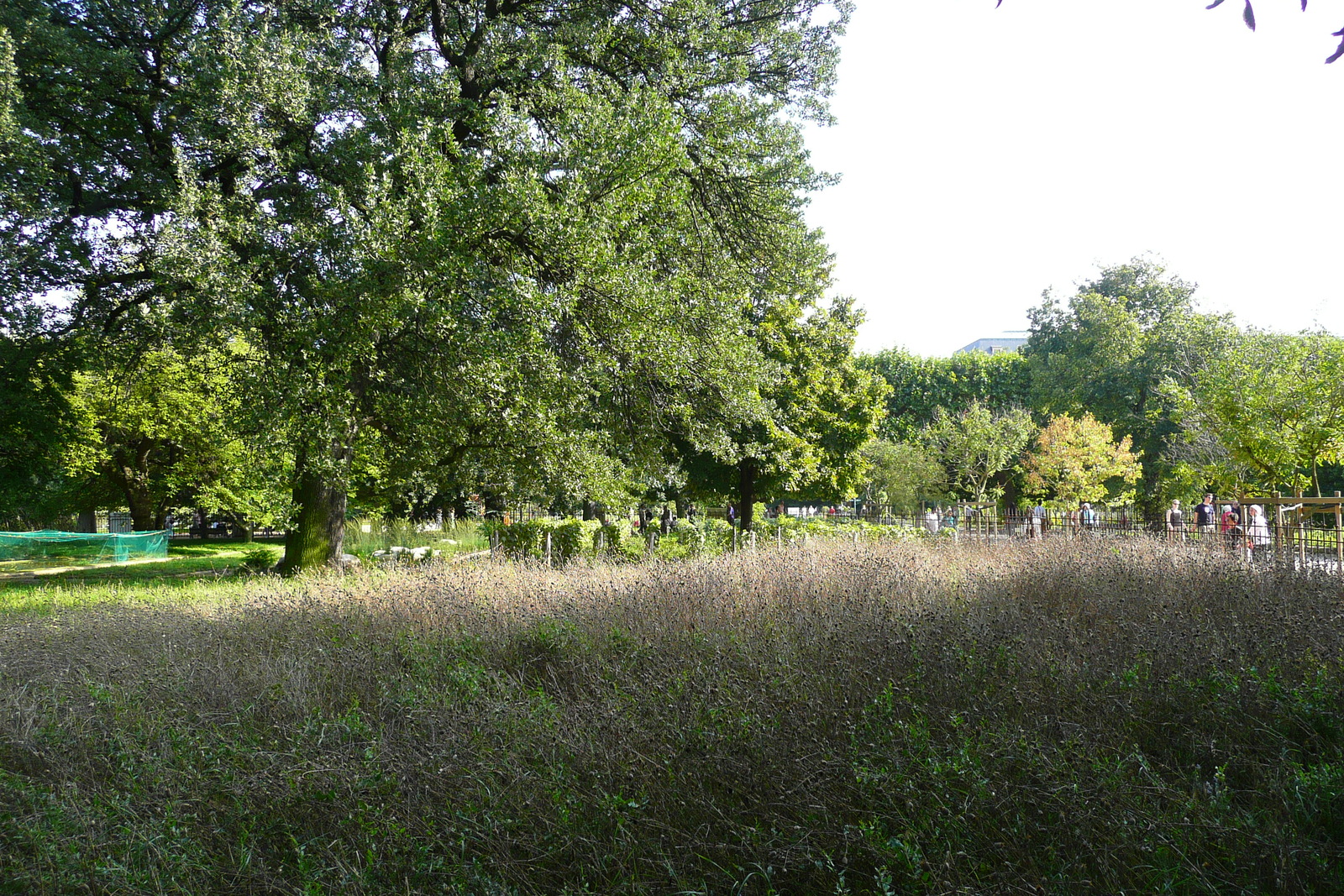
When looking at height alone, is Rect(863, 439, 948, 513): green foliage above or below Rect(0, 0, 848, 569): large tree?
below

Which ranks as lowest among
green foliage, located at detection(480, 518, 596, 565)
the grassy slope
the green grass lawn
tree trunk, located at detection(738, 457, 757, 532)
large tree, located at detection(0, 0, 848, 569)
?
the green grass lawn

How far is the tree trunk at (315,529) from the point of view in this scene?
42.2ft

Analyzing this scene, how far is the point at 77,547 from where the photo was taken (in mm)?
21969

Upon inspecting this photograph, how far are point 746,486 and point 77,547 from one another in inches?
696

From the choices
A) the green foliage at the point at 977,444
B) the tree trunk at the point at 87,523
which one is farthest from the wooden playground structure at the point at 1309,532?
the tree trunk at the point at 87,523

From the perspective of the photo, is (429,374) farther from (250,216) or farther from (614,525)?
(614,525)

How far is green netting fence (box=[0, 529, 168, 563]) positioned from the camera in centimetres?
2166

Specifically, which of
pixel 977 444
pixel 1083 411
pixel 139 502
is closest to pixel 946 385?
pixel 1083 411

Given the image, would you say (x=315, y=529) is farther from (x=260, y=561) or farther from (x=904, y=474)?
(x=904, y=474)

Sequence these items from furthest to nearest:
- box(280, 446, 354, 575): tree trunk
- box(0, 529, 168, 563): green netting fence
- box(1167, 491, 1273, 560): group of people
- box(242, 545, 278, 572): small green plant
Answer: box(0, 529, 168, 563): green netting fence < box(242, 545, 278, 572): small green plant < box(280, 446, 354, 575): tree trunk < box(1167, 491, 1273, 560): group of people

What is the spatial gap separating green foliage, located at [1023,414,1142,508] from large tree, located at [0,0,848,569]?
2287 centimetres

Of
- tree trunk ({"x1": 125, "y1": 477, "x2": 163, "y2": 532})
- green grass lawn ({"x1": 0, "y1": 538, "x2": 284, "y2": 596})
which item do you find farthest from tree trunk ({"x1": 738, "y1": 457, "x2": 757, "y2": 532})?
tree trunk ({"x1": 125, "y1": 477, "x2": 163, "y2": 532})

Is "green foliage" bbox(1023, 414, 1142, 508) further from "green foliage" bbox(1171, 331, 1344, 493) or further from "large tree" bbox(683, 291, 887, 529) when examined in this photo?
"large tree" bbox(683, 291, 887, 529)

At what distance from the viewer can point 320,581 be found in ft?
31.2
